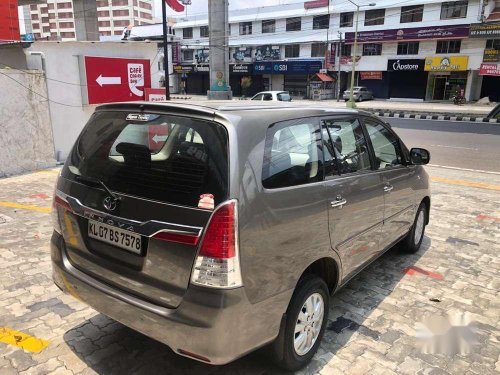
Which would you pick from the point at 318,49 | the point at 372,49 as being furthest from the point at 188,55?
the point at 372,49

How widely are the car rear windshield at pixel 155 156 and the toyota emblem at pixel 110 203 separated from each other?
7 centimetres

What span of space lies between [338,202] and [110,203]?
59.3 inches

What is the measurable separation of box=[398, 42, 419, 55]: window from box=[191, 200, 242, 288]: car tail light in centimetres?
4592

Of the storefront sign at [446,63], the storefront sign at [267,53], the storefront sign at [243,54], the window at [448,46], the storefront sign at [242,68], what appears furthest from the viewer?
the storefront sign at [243,54]

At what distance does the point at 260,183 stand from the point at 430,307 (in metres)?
2.31

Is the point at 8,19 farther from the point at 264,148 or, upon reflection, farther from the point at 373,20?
the point at 373,20

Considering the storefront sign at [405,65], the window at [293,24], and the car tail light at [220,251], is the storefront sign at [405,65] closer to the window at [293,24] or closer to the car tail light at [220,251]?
the window at [293,24]

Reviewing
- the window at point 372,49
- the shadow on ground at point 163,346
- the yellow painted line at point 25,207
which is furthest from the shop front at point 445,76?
the shadow on ground at point 163,346

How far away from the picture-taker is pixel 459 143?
14820mm

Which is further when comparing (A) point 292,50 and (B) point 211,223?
(A) point 292,50

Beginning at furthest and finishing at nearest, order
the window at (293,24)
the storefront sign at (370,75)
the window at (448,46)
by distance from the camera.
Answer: the window at (293,24)
the storefront sign at (370,75)
the window at (448,46)

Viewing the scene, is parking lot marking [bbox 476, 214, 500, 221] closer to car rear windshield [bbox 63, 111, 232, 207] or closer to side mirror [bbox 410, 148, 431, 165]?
side mirror [bbox 410, 148, 431, 165]

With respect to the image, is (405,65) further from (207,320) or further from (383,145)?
(207,320)

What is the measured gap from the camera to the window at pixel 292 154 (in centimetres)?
246
